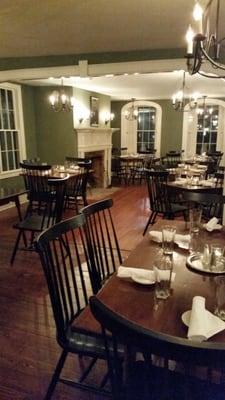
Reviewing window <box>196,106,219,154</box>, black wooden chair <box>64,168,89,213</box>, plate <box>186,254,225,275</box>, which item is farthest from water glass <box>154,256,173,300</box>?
window <box>196,106,219,154</box>

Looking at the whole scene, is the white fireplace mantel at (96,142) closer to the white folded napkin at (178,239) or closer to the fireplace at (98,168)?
the fireplace at (98,168)

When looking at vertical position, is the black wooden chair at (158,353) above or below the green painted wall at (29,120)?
below

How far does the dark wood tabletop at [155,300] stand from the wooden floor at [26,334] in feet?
2.66

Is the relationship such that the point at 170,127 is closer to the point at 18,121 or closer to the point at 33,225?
the point at 18,121

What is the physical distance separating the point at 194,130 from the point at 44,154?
5.04 meters

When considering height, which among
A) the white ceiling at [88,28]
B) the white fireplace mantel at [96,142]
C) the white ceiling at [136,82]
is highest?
the white ceiling at [88,28]

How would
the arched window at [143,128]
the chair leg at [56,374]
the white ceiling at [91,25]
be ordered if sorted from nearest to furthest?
the chair leg at [56,374] < the white ceiling at [91,25] < the arched window at [143,128]

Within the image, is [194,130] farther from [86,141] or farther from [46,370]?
[46,370]

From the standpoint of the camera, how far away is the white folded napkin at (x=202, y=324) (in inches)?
41.3

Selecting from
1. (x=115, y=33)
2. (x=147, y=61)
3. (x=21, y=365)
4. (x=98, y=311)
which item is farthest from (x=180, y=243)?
(x=147, y=61)

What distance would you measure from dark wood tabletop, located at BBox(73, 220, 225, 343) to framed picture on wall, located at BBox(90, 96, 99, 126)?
21.5 ft

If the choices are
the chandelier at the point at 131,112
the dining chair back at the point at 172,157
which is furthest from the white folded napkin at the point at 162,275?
the chandelier at the point at 131,112

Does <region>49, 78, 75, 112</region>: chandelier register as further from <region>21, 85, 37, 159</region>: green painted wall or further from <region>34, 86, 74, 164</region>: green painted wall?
<region>21, 85, 37, 159</region>: green painted wall

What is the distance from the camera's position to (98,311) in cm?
87
